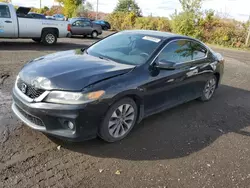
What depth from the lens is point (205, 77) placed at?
5.17m

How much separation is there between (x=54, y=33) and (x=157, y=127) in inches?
387

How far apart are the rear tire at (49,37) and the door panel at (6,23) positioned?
1.63 metres

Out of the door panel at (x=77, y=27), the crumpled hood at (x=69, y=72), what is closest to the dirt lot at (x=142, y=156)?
the crumpled hood at (x=69, y=72)

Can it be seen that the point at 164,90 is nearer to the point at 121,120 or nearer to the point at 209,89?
the point at 121,120

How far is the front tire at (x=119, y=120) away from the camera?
327cm

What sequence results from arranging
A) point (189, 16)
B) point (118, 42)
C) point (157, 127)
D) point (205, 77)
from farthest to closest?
point (189, 16) < point (205, 77) < point (118, 42) < point (157, 127)

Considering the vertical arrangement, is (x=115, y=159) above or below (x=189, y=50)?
below

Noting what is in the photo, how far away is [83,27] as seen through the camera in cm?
1842

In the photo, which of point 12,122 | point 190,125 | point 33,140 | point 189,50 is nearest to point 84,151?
point 33,140

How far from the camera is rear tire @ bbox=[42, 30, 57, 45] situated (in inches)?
469

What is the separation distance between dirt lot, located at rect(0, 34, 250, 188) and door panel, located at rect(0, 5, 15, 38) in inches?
272

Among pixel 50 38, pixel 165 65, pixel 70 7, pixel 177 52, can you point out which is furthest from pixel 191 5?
pixel 70 7

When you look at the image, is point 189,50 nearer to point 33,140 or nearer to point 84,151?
point 84,151

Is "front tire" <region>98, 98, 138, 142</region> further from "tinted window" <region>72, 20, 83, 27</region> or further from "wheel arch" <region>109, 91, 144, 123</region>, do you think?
"tinted window" <region>72, 20, 83, 27</region>
